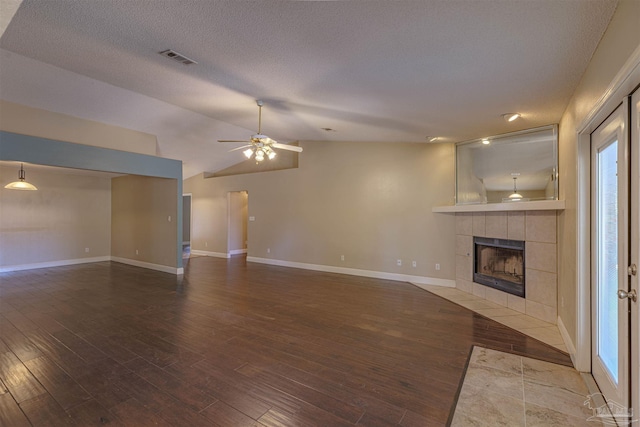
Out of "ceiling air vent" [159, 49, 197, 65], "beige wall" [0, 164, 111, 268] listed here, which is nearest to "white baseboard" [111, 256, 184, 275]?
"beige wall" [0, 164, 111, 268]

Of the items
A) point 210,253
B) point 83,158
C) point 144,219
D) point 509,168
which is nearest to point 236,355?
point 509,168

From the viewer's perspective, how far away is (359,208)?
6512 millimetres

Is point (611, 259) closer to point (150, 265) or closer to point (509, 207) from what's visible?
point (509, 207)

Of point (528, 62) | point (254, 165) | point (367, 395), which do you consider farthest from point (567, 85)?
point (254, 165)

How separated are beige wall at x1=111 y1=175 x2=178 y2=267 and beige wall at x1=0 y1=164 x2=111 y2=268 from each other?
0.34 metres

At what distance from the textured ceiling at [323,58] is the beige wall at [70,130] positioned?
0.19 meters

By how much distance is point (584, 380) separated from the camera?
2432 mm

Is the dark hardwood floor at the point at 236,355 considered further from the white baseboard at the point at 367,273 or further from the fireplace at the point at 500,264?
the fireplace at the point at 500,264

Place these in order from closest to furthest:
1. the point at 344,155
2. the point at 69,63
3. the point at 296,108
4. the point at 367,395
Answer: the point at 367,395
the point at 69,63
the point at 296,108
the point at 344,155

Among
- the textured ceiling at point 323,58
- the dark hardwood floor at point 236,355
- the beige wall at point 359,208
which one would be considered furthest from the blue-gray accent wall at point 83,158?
the beige wall at point 359,208

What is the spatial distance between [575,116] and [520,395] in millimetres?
2568

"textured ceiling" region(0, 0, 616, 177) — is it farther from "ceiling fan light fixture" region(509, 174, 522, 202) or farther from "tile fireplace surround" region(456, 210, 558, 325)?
"tile fireplace surround" region(456, 210, 558, 325)

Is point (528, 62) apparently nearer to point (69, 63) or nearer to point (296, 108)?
point (296, 108)

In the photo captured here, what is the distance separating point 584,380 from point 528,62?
8.91 ft
